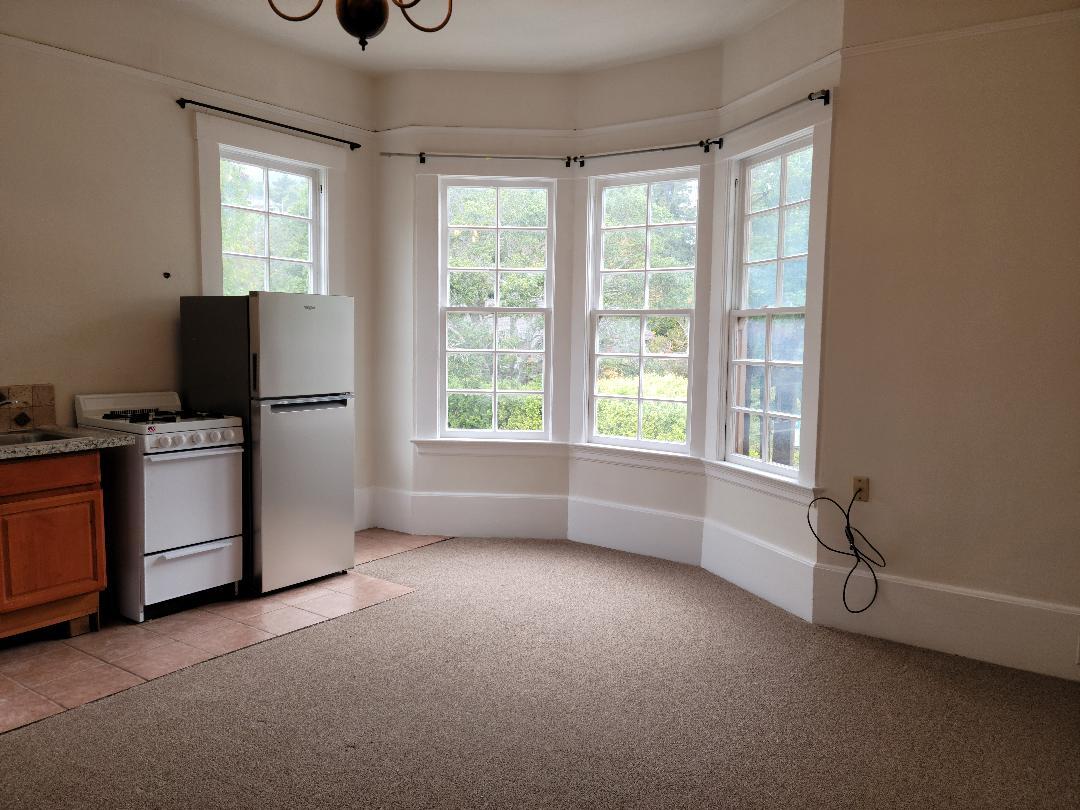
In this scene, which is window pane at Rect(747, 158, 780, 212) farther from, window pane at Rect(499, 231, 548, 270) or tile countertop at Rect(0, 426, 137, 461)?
tile countertop at Rect(0, 426, 137, 461)

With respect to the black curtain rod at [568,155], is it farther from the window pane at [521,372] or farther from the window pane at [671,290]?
the window pane at [521,372]

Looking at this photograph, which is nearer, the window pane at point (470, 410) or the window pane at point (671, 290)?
the window pane at point (671, 290)

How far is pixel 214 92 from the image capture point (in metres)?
4.18

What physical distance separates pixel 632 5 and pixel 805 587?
9.70ft

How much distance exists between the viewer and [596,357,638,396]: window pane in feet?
15.7

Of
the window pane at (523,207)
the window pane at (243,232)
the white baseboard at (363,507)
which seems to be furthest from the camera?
the white baseboard at (363,507)

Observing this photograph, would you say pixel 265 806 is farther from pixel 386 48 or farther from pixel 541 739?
pixel 386 48

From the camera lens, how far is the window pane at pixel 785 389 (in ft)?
12.5

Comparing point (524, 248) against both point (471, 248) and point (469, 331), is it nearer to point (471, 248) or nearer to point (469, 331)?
point (471, 248)

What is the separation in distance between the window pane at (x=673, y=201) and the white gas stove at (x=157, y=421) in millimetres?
2621

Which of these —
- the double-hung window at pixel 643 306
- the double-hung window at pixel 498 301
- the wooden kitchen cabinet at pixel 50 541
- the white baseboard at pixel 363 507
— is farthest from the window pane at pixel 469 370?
the wooden kitchen cabinet at pixel 50 541

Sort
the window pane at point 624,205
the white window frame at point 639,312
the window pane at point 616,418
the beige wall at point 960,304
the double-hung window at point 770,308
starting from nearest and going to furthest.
Result: the beige wall at point 960,304 → the double-hung window at point 770,308 → the white window frame at point 639,312 → the window pane at point 624,205 → the window pane at point 616,418

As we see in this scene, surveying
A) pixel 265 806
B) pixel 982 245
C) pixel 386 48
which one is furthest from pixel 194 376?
pixel 982 245

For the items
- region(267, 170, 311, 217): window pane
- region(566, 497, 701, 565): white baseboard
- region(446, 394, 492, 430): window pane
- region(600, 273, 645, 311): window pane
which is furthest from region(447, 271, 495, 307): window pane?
region(566, 497, 701, 565): white baseboard
